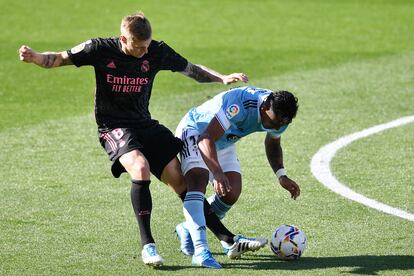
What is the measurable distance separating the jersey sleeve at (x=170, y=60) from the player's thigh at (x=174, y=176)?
920 mm

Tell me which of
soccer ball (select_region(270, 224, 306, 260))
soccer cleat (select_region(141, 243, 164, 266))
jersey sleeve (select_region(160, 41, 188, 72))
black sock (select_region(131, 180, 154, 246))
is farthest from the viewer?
jersey sleeve (select_region(160, 41, 188, 72))

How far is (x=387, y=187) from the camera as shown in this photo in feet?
39.5

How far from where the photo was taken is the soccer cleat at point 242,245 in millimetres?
9305

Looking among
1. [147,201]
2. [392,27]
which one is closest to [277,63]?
[392,27]

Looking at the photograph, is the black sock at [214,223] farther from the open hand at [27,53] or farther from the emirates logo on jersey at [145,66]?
the open hand at [27,53]

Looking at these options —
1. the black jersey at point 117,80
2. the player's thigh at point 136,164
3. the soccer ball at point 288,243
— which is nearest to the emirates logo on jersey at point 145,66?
the black jersey at point 117,80

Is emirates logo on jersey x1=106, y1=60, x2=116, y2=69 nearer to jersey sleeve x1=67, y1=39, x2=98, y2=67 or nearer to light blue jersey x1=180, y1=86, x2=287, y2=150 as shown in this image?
jersey sleeve x1=67, y1=39, x2=98, y2=67

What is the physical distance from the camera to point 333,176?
12.6 metres

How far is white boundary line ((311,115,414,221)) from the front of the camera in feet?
36.6

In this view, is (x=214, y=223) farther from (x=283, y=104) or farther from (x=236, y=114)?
(x=283, y=104)

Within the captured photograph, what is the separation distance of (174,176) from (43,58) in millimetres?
1591

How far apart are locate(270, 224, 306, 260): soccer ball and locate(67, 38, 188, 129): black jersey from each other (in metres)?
1.58

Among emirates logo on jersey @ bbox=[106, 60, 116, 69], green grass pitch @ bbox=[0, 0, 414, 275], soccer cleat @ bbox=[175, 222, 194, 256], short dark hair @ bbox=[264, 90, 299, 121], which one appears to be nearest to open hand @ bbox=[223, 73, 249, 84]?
short dark hair @ bbox=[264, 90, 299, 121]

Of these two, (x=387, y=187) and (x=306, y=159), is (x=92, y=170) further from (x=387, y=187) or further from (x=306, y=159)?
(x=387, y=187)
